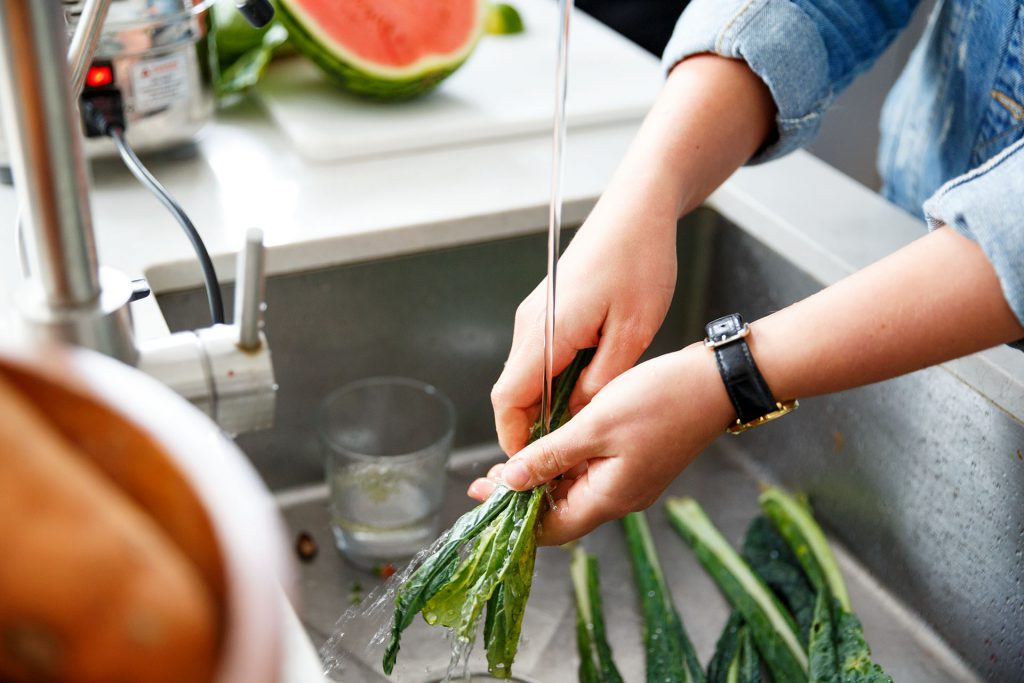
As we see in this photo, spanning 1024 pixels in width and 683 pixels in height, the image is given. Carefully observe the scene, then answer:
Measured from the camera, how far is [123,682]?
0.22m

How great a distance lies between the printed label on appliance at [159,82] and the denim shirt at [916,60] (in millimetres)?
510

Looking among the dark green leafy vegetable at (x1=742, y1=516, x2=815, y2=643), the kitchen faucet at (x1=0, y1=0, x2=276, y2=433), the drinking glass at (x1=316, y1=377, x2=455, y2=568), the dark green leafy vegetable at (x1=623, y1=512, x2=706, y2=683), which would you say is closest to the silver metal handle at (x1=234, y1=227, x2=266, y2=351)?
the kitchen faucet at (x1=0, y1=0, x2=276, y2=433)

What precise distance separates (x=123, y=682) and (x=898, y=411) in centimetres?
86

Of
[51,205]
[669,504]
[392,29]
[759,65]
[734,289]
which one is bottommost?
[669,504]

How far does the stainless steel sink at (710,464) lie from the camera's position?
879 millimetres

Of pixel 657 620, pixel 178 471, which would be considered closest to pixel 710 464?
pixel 657 620

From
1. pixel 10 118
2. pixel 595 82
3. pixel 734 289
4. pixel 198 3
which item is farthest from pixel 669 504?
pixel 10 118

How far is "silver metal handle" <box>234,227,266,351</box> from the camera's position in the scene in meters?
0.58

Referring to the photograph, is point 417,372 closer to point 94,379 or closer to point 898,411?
point 898,411

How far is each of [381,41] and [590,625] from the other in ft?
2.42

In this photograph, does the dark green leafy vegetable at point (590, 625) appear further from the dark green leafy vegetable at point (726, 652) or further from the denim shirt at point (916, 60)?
the denim shirt at point (916, 60)

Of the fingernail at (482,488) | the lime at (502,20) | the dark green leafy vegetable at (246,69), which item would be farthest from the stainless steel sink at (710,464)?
the lime at (502,20)

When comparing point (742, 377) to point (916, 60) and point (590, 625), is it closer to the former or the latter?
point (590, 625)

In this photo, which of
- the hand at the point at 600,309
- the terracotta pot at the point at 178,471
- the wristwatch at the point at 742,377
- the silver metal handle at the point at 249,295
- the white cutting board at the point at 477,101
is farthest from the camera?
the white cutting board at the point at 477,101
